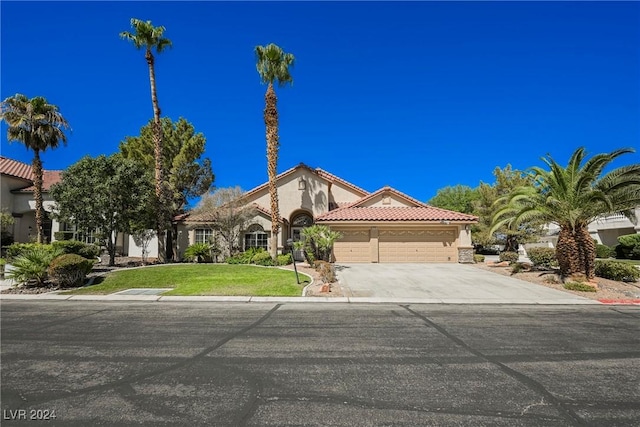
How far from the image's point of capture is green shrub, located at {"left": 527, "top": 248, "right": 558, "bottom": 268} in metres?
20.0

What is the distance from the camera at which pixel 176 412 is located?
3.88m

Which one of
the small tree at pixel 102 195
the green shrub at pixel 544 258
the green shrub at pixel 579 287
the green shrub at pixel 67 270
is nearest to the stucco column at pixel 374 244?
the green shrub at pixel 544 258

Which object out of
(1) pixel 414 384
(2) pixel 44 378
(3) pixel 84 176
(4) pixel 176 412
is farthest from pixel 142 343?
(3) pixel 84 176

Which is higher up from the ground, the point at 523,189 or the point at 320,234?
the point at 523,189

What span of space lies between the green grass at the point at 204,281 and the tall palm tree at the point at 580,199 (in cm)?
1076

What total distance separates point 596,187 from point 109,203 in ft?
79.6

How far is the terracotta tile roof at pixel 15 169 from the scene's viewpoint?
94.5 ft

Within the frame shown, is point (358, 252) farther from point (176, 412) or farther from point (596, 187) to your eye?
point (176, 412)

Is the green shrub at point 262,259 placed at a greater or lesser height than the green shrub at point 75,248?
lesser

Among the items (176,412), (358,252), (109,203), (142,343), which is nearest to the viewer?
(176,412)

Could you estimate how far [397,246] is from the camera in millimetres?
24562

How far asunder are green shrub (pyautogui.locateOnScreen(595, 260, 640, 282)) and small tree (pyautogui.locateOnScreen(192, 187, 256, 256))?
787 inches

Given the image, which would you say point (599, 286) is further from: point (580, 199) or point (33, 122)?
Result: point (33, 122)

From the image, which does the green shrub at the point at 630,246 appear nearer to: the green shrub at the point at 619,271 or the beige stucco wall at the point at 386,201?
the green shrub at the point at 619,271
